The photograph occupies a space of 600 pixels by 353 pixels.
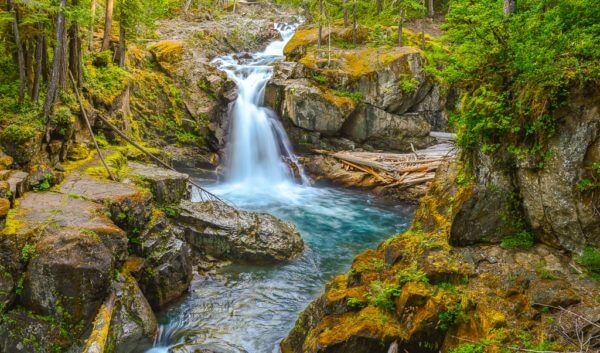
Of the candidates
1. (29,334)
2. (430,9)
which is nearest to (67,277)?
(29,334)

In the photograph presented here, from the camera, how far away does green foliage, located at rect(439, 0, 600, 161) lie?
4.91m

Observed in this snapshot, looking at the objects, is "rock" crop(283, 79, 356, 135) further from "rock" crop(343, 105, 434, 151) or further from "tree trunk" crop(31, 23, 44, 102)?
"tree trunk" crop(31, 23, 44, 102)

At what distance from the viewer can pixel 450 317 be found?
487 cm

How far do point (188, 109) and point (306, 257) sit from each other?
1074 centimetres

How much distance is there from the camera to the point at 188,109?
1816 centimetres

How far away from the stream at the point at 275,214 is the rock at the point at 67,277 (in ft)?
5.45

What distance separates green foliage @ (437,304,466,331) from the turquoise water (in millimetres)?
3294

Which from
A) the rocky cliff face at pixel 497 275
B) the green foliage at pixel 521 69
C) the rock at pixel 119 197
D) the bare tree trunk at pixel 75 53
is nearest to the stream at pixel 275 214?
the rocky cliff face at pixel 497 275

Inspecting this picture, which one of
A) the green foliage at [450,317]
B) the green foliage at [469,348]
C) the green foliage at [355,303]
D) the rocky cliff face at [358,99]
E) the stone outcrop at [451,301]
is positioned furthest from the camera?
the rocky cliff face at [358,99]

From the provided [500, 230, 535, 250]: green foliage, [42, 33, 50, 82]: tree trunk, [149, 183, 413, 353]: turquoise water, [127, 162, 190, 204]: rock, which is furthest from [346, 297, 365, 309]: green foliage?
[42, 33, 50, 82]: tree trunk

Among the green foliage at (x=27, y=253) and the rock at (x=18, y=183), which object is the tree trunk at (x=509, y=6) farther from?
the rock at (x=18, y=183)

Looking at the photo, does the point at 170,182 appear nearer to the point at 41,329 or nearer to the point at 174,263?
the point at 174,263

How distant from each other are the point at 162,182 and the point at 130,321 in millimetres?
4000

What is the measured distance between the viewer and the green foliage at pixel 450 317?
190 inches
